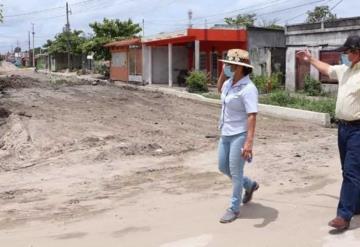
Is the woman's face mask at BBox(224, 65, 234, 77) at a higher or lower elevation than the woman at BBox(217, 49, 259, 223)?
higher

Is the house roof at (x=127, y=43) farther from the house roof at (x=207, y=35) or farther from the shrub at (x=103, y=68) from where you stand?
the shrub at (x=103, y=68)

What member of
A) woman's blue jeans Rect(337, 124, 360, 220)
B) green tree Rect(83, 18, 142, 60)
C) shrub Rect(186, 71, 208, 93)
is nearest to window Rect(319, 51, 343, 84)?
shrub Rect(186, 71, 208, 93)

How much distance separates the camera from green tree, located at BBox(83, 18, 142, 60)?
46.9m

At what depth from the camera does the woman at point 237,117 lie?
218 inches

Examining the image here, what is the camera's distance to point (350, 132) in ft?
17.4

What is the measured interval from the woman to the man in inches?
31.5

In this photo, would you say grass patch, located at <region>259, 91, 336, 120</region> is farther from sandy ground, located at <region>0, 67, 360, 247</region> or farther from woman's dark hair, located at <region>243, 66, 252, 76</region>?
woman's dark hair, located at <region>243, 66, 252, 76</region>

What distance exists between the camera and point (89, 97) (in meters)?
24.6

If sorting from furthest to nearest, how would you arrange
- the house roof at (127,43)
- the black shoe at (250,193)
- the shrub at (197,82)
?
the house roof at (127,43)
the shrub at (197,82)
the black shoe at (250,193)

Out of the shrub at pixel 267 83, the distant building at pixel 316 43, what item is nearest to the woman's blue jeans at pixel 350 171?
the distant building at pixel 316 43

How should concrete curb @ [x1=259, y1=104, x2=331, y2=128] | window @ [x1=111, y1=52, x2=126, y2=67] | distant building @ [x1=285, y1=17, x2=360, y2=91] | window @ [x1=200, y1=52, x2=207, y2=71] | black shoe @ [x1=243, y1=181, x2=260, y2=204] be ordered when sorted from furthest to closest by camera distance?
window @ [x1=111, y1=52, x2=126, y2=67] < window @ [x1=200, y1=52, x2=207, y2=71] < distant building @ [x1=285, y1=17, x2=360, y2=91] < concrete curb @ [x1=259, y1=104, x2=331, y2=128] < black shoe @ [x1=243, y1=181, x2=260, y2=204]

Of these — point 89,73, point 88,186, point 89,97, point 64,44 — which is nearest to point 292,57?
point 89,97

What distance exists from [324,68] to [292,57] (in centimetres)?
2019

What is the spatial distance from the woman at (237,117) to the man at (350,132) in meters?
0.80
